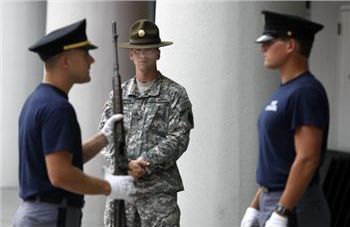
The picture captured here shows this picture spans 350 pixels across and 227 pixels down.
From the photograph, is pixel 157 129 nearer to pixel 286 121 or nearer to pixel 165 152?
pixel 165 152

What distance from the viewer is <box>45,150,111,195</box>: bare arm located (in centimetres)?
443

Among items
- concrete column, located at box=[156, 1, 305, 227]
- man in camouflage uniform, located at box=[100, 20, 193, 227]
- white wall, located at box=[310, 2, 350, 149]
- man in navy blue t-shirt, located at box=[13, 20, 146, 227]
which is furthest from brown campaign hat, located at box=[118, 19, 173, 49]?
white wall, located at box=[310, 2, 350, 149]

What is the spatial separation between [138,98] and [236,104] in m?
1.74

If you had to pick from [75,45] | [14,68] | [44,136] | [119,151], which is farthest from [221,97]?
[14,68]

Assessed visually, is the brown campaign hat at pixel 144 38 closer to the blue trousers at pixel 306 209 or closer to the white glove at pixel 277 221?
the blue trousers at pixel 306 209

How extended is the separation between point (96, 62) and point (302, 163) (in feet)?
15.6

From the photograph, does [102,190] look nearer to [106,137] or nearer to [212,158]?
[106,137]

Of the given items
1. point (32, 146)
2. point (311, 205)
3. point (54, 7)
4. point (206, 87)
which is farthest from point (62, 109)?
point (54, 7)

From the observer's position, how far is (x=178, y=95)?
19.4 feet

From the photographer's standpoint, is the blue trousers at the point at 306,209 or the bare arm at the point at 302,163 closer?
the bare arm at the point at 302,163

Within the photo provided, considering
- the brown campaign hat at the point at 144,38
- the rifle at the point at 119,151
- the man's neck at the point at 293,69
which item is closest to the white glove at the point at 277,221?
the man's neck at the point at 293,69

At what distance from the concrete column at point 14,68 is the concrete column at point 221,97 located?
4880 millimetres

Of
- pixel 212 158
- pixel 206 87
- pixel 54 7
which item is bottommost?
pixel 212 158

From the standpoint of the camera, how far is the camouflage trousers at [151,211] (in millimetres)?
5812
